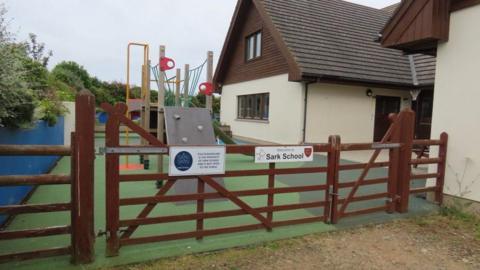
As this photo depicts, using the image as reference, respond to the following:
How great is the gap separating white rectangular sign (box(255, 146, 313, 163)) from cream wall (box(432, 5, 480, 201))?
2.80 metres

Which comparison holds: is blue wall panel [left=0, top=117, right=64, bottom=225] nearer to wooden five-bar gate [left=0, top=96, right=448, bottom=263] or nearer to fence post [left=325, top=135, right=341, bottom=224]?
wooden five-bar gate [left=0, top=96, right=448, bottom=263]

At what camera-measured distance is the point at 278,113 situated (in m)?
11.9

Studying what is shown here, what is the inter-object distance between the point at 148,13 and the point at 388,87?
946cm

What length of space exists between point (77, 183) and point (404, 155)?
4.38 meters

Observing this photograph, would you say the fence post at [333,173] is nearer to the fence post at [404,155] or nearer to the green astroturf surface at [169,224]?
the green astroturf surface at [169,224]

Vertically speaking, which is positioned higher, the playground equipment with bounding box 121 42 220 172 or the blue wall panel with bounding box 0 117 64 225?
the playground equipment with bounding box 121 42 220 172

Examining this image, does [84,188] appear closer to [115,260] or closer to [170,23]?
[115,260]

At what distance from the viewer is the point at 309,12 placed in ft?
41.9

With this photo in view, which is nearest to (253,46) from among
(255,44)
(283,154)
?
(255,44)

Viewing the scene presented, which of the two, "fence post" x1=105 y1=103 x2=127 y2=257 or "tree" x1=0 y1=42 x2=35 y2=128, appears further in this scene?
"fence post" x1=105 y1=103 x2=127 y2=257

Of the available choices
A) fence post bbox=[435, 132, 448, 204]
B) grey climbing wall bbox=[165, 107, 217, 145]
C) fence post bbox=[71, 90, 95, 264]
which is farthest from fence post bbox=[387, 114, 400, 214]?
fence post bbox=[71, 90, 95, 264]

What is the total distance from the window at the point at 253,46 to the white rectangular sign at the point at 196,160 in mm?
10216

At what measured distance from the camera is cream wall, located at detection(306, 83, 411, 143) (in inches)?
423

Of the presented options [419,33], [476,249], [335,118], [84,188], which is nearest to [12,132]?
[84,188]
